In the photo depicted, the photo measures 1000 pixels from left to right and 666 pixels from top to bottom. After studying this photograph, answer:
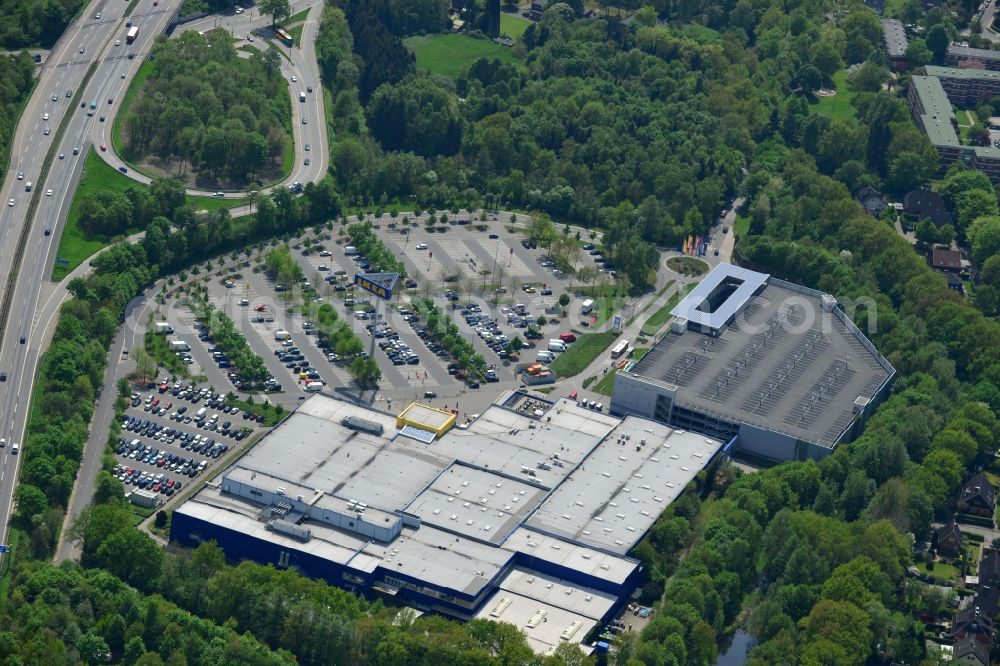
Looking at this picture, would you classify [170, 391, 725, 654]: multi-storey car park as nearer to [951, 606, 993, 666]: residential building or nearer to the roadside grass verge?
the roadside grass verge

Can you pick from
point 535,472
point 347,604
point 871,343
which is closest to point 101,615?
point 347,604

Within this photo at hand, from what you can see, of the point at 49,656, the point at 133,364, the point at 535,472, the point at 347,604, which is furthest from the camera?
the point at 133,364

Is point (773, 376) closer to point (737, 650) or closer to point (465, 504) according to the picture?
point (465, 504)

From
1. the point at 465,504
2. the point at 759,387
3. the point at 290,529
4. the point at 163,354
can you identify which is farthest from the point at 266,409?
the point at 759,387

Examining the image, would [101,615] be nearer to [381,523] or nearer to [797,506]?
[381,523]

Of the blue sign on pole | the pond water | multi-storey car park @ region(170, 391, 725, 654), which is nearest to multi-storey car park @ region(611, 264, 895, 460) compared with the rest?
multi-storey car park @ region(170, 391, 725, 654)

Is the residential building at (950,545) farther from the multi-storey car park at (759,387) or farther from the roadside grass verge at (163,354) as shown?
the roadside grass verge at (163,354)

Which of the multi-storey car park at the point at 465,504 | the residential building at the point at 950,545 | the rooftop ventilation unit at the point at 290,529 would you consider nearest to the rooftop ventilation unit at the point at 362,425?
the multi-storey car park at the point at 465,504
